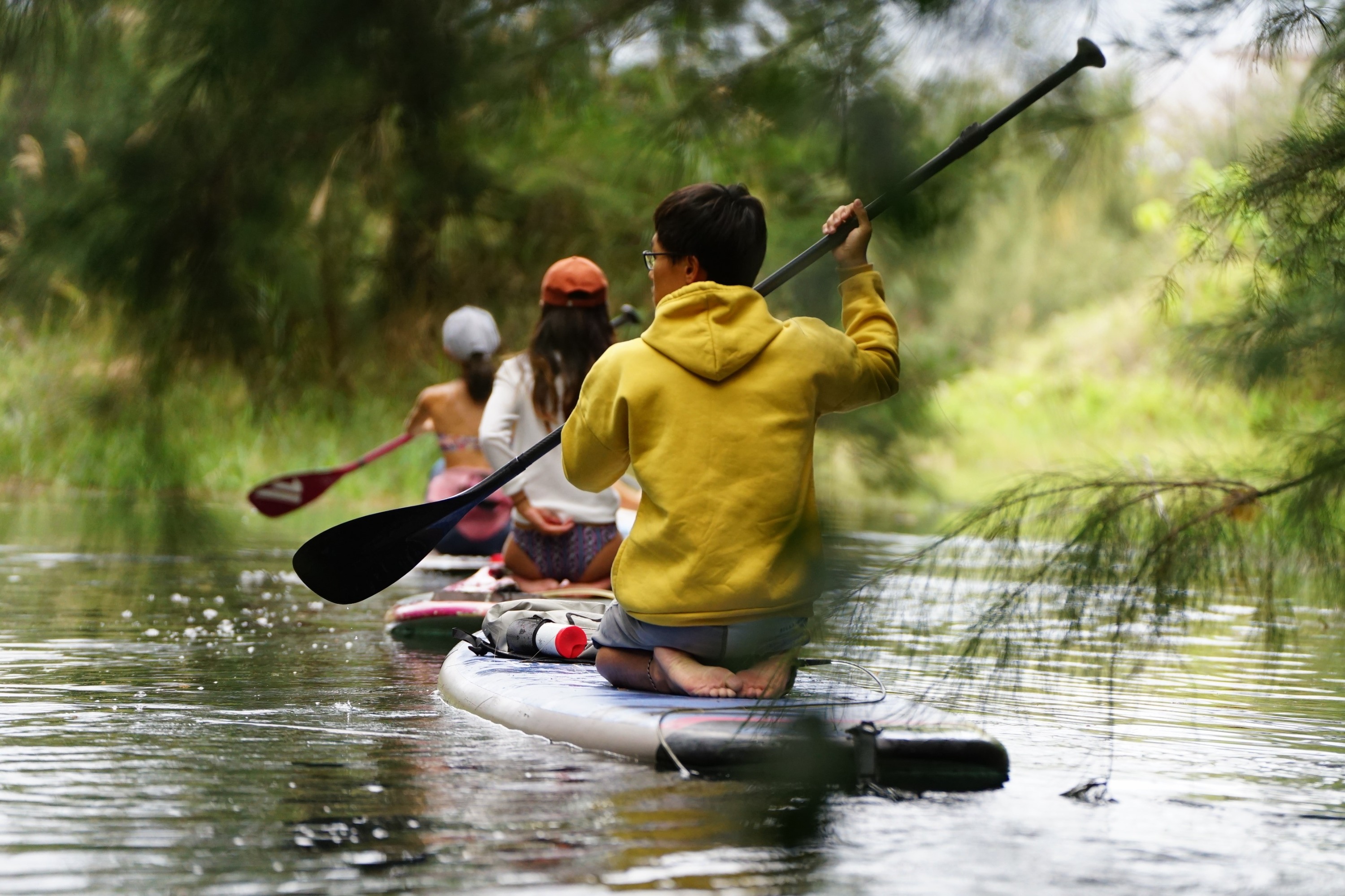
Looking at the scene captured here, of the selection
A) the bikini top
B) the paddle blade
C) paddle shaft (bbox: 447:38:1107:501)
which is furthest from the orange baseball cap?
paddle shaft (bbox: 447:38:1107:501)

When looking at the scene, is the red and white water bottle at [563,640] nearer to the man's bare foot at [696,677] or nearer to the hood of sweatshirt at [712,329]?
the man's bare foot at [696,677]

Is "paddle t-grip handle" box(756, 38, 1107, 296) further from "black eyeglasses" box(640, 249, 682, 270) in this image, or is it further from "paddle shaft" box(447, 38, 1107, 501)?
"black eyeglasses" box(640, 249, 682, 270)

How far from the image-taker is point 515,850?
8.47 feet

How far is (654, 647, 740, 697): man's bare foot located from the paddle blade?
799mm

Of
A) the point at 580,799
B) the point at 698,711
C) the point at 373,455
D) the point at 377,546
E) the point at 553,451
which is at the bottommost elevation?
the point at 580,799

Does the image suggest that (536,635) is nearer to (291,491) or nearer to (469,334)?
(469,334)

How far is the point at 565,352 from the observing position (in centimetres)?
536

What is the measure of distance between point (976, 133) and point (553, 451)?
352cm

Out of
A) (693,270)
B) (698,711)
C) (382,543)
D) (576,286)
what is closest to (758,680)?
(698,711)

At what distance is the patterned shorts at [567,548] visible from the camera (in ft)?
17.9

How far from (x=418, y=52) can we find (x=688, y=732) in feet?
5.00

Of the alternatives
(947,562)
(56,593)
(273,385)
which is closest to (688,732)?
(947,562)

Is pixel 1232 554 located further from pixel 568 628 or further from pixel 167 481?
pixel 568 628

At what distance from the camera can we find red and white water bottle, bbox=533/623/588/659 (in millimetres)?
4168
